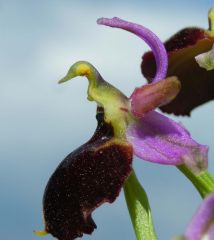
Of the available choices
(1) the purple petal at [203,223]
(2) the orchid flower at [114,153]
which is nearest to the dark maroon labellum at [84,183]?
(2) the orchid flower at [114,153]

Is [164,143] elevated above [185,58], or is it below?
below

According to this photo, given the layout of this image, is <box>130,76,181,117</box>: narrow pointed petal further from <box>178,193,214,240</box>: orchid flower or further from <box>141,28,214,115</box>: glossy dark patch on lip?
<box>178,193,214,240</box>: orchid flower

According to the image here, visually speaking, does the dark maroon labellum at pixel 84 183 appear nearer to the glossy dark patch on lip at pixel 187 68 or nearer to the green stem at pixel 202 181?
the green stem at pixel 202 181

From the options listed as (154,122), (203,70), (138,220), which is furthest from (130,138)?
(203,70)

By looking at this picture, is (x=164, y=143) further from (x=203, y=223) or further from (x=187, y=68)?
(x=203, y=223)

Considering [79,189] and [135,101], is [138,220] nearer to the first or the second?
[79,189]

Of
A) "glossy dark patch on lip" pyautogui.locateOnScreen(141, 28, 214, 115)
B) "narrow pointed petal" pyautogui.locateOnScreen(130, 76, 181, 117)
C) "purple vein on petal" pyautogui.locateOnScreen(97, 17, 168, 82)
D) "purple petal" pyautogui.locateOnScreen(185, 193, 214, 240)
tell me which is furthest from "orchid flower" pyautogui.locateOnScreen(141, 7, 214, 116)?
"purple petal" pyautogui.locateOnScreen(185, 193, 214, 240)

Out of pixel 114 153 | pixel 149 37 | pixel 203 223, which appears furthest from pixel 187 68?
pixel 203 223
